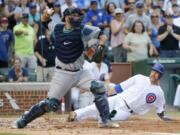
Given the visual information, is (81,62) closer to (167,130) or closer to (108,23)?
(167,130)

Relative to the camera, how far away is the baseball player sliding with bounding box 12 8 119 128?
975cm

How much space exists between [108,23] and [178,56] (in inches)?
81.1

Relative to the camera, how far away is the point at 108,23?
1752cm

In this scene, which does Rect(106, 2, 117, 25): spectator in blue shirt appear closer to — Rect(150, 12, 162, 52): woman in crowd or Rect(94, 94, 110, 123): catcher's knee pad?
Rect(150, 12, 162, 52): woman in crowd

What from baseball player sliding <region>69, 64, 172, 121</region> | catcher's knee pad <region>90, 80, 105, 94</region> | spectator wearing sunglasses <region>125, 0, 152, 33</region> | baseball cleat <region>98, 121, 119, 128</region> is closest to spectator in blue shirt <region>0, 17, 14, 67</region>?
spectator wearing sunglasses <region>125, 0, 152, 33</region>

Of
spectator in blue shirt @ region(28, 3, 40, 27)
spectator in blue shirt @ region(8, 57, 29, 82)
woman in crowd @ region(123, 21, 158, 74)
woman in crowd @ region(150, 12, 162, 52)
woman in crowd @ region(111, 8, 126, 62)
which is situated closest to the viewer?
spectator in blue shirt @ region(8, 57, 29, 82)

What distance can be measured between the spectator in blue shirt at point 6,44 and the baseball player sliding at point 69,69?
247 inches

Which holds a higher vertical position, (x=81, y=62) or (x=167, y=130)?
(x=81, y=62)

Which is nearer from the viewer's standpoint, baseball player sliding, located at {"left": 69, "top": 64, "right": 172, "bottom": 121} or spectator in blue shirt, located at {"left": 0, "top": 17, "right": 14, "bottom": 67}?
baseball player sliding, located at {"left": 69, "top": 64, "right": 172, "bottom": 121}

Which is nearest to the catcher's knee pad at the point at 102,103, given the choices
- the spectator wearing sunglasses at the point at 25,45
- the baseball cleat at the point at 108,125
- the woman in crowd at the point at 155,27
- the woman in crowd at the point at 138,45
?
the baseball cleat at the point at 108,125

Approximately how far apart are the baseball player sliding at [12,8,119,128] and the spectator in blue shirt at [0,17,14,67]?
6266 millimetres

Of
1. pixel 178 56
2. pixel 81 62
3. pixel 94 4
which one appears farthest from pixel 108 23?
pixel 81 62

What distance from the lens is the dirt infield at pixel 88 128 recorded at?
371 inches

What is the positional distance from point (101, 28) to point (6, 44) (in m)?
2.58
